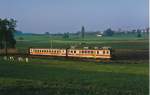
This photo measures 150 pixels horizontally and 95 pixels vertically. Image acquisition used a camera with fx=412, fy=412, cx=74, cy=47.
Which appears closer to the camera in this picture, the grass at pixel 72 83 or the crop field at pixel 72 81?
the grass at pixel 72 83

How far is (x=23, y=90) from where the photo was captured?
1844 centimetres

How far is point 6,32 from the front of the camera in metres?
87.6

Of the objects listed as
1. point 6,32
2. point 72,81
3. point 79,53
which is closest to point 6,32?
point 6,32

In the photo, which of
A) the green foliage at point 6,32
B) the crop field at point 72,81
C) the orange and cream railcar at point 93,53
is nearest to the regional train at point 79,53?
the orange and cream railcar at point 93,53

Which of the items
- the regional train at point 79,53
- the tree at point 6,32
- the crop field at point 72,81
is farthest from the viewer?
the tree at point 6,32

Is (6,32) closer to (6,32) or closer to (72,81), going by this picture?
(6,32)

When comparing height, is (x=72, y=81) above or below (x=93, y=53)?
below

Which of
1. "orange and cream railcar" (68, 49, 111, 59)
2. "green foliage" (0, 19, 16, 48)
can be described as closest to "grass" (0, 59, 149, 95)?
"orange and cream railcar" (68, 49, 111, 59)

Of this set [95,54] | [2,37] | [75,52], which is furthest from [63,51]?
[2,37]

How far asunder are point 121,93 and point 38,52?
206ft

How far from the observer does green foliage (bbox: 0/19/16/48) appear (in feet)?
287

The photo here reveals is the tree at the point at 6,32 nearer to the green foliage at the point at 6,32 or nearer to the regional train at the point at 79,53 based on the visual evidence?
the green foliage at the point at 6,32

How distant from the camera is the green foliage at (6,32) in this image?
87.6 meters

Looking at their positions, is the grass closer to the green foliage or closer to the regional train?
the regional train
